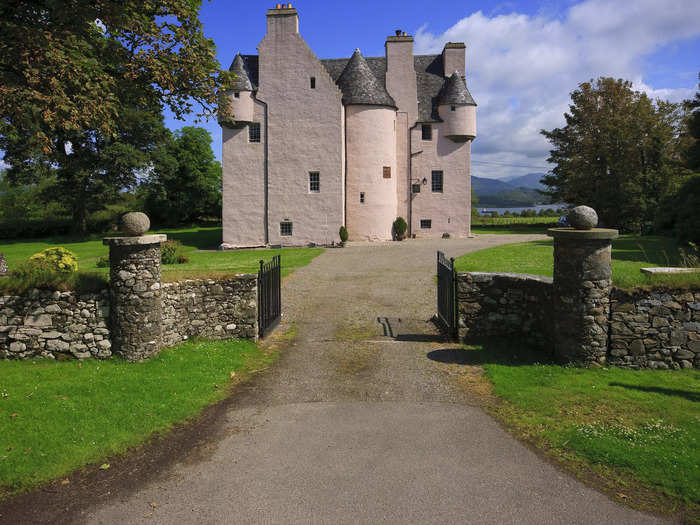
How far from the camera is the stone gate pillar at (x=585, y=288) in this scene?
927 cm

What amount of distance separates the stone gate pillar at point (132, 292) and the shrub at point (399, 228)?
2737cm

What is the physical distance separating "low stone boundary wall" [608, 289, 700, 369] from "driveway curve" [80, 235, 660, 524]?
3.31 meters

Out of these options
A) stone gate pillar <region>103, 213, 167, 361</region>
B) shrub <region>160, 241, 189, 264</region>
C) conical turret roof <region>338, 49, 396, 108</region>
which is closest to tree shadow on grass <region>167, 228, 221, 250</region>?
shrub <region>160, 241, 189, 264</region>

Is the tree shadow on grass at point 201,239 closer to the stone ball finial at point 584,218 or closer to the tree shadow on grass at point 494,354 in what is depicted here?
the tree shadow on grass at point 494,354

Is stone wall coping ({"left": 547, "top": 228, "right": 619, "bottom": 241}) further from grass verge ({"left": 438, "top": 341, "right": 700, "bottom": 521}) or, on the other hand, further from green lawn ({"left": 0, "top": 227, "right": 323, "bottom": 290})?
green lawn ({"left": 0, "top": 227, "right": 323, "bottom": 290})

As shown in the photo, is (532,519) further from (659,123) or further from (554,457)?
(659,123)

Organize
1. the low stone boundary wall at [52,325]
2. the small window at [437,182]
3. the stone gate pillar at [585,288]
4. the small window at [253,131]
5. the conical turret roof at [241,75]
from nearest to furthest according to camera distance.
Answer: the stone gate pillar at [585,288]
the low stone boundary wall at [52,325]
the conical turret roof at [241,75]
the small window at [253,131]
the small window at [437,182]

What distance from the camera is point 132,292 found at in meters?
9.94

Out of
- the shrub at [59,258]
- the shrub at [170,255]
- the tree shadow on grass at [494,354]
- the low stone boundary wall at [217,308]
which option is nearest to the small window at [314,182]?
the shrub at [170,255]

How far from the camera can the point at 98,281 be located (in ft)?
33.1

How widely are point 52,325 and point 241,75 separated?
1023 inches

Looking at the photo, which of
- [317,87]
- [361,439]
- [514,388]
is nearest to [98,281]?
[361,439]

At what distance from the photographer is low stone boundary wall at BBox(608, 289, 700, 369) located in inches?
363

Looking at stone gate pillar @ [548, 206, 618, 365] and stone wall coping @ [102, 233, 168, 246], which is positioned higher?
stone wall coping @ [102, 233, 168, 246]
